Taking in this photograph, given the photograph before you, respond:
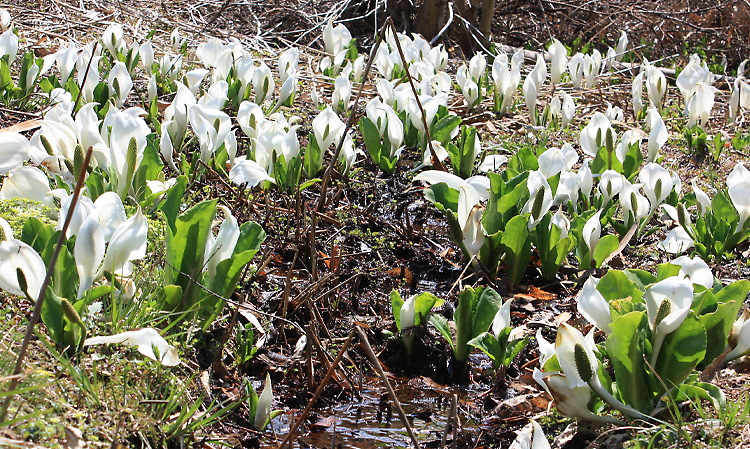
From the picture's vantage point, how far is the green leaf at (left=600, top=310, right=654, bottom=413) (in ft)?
4.51

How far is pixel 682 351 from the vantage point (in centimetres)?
142

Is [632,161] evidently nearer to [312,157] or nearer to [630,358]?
[312,157]

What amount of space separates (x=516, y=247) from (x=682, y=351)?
2.83 ft

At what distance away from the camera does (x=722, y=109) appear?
182 inches

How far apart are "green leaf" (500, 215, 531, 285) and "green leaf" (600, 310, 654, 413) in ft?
2.50

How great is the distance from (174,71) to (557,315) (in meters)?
2.80

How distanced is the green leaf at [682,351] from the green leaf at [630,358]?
53 millimetres

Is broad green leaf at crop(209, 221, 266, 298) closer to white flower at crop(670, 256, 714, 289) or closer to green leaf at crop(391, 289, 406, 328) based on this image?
green leaf at crop(391, 289, 406, 328)

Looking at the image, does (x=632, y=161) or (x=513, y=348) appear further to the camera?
(x=632, y=161)

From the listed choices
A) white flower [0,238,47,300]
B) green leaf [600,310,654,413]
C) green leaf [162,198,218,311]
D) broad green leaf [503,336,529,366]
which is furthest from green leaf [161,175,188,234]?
green leaf [600,310,654,413]

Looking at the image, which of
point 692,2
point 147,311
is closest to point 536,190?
point 147,311

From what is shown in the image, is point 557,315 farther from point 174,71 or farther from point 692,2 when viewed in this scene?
point 692,2

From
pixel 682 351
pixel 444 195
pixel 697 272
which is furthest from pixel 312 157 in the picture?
pixel 682 351

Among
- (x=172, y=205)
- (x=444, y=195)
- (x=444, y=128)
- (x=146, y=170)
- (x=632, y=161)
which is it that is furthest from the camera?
(x=444, y=128)
